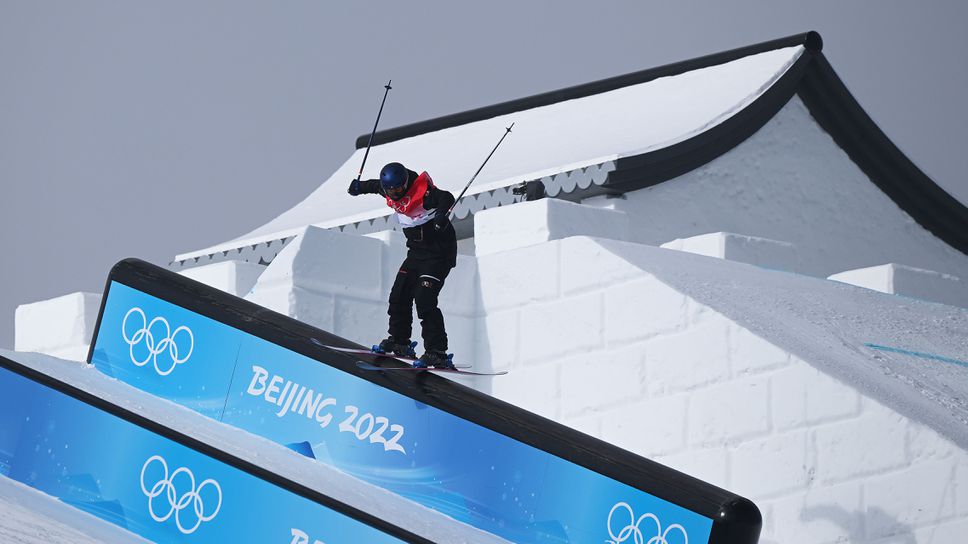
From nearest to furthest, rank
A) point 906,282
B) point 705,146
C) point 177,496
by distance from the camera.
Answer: point 177,496 < point 906,282 < point 705,146

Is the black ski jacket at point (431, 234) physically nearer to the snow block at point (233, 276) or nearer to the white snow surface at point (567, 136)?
the snow block at point (233, 276)

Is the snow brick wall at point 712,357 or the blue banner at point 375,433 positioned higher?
the snow brick wall at point 712,357

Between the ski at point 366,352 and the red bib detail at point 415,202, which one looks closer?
Answer: the ski at point 366,352

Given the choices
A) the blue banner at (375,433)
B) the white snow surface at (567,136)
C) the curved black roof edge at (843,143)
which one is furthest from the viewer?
the white snow surface at (567,136)

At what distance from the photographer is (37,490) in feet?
19.7

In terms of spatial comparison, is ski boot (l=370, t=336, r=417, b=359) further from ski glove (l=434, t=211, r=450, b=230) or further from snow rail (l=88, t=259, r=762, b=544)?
ski glove (l=434, t=211, r=450, b=230)

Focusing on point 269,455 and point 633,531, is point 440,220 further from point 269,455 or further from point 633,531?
point 633,531

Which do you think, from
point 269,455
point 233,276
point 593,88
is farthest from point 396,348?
point 593,88

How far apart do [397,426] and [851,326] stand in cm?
284

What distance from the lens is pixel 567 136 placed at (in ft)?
42.3

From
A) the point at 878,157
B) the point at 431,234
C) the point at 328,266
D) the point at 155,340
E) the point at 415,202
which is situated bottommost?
the point at 155,340

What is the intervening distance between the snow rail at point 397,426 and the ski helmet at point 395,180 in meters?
0.69

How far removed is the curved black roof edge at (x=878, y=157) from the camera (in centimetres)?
1269

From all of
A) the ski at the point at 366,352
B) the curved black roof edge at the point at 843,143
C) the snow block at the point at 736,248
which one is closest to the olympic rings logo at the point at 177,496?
the ski at the point at 366,352
